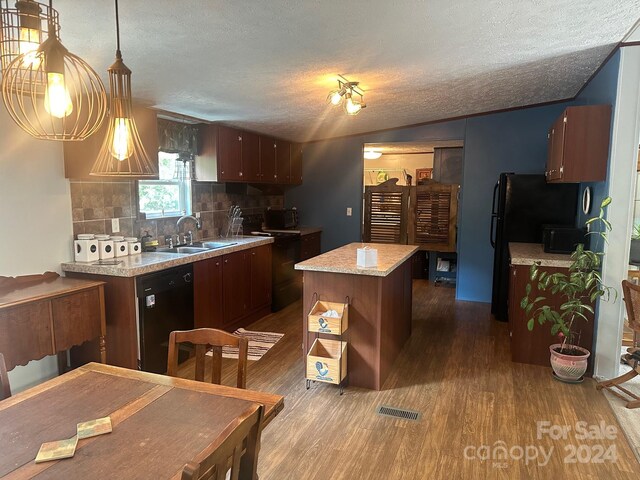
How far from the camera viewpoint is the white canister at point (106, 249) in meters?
3.39

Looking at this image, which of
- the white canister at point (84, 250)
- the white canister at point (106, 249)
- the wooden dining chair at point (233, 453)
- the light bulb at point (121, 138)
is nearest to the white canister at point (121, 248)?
the white canister at point (106, 249)

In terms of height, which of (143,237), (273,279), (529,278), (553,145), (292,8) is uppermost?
(292,8)

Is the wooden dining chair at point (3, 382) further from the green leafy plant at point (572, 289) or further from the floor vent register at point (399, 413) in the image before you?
the green leafy plant at point (572, 289)

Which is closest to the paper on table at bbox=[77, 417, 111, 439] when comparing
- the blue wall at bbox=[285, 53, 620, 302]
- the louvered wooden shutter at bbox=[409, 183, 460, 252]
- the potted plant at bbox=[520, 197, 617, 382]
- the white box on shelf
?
the white box on shelf

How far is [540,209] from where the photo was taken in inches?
182

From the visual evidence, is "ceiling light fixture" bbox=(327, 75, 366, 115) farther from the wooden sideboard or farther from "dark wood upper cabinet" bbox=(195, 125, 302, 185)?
the wooden sideboard

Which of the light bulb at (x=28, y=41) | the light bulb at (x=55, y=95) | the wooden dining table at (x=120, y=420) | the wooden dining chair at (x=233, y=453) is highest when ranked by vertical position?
the light bulb at (x=28, y=41)

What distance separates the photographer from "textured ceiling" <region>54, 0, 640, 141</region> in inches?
82.7

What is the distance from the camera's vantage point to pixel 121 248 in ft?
11.7

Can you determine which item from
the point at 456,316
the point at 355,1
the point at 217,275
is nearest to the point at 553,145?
the point at 456,316

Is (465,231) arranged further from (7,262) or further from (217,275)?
(7,262)

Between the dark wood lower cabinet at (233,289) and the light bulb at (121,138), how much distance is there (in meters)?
2.41

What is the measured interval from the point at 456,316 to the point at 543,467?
283cm

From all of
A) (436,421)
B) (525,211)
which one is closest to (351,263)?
(436,421)
